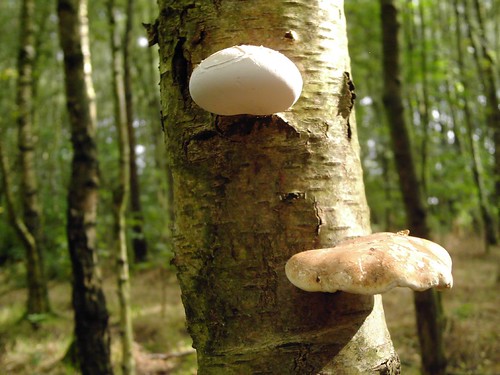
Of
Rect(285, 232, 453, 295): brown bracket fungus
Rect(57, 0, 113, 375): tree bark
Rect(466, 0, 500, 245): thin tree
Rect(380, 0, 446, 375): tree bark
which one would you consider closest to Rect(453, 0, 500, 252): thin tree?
Rect(466, 0, 500, 245): thin tree

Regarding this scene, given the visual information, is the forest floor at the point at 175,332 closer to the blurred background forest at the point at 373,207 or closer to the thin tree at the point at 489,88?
the blurred background forest at the point at 373,207

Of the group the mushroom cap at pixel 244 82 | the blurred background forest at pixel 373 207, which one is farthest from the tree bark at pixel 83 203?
the mushroom cap at pixel 244 82

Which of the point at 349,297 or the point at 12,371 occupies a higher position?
the point at 349,297

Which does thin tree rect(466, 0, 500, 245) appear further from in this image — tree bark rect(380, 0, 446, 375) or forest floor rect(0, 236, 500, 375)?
tree bark rect(380, 0, 446, 375)

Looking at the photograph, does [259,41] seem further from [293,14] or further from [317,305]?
[317,305]

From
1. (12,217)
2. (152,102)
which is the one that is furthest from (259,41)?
(152,102)
